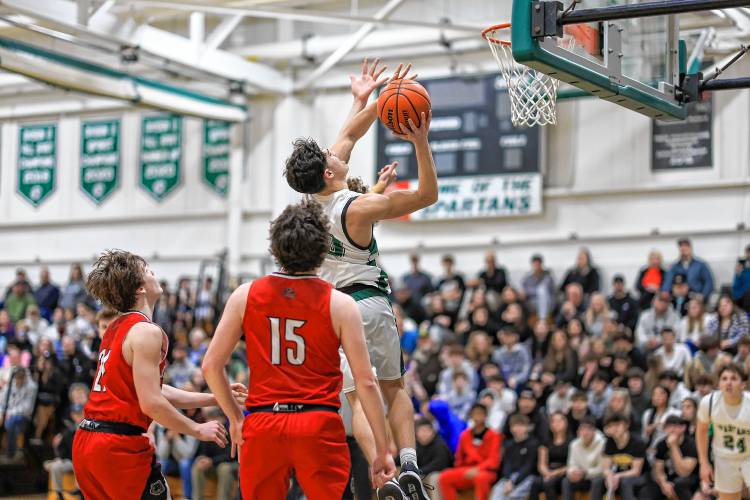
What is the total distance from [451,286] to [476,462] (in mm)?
4920

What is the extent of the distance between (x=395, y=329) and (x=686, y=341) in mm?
9450

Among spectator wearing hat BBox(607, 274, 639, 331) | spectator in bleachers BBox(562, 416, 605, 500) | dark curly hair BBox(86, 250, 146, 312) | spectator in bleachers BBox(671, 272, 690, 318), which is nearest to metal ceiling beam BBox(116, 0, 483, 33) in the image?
spectator wearing hat BBox(607, 274, 639, 331)

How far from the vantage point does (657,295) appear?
16.1 metres

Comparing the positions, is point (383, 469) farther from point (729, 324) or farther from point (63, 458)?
point (63, 458)

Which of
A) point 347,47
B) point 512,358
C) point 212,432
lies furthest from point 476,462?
point 212,432

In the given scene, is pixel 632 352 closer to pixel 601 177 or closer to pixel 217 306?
pixel 601 177

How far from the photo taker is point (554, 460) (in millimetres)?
13594

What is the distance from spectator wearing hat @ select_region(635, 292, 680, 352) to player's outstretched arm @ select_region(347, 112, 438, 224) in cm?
986

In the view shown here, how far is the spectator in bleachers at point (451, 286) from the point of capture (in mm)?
18250

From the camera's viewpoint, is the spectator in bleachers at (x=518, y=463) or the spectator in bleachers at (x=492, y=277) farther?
the spectator in bleachers at (x=492, y=277)

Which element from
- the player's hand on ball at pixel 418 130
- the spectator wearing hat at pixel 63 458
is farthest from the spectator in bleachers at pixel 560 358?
the player's hand on ball at pixel 418 130

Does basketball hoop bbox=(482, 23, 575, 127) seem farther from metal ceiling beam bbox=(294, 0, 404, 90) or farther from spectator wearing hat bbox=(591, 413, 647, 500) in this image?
metal ceiling beam bbox=(294, 0, 404, 90)

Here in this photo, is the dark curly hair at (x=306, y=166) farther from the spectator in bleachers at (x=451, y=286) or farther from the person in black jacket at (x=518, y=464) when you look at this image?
the spectator in bleachers at (x=451, y=286)

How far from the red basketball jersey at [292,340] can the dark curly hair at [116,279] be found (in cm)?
105
